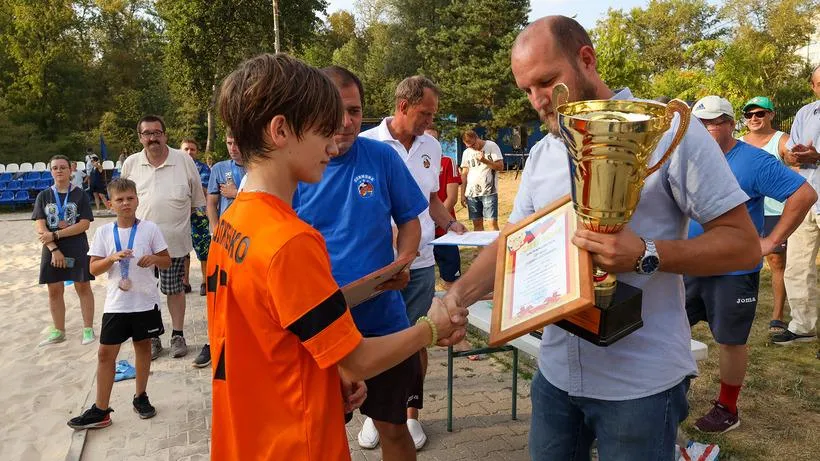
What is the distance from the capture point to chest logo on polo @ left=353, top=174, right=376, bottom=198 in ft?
9.22

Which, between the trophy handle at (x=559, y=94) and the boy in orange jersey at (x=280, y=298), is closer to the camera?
the boy in orange jersey at (x=280, y=298)

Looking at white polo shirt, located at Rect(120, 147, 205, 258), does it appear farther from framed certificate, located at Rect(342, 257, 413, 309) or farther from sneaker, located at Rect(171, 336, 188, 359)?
framed certificate, located at Rect(342, 257, 413, 309)

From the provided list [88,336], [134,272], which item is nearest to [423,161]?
[134,272]

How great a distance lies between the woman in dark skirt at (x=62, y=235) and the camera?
6.16 m

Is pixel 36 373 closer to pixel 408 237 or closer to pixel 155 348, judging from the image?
pixel 155 348

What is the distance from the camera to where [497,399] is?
15.7 feet

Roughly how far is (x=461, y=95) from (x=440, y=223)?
101 feet

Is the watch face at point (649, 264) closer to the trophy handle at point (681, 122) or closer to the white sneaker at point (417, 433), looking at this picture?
the trophy handle at point (681, 122)

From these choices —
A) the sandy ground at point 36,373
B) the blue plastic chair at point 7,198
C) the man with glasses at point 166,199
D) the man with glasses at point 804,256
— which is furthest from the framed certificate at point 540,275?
the blue plastic chair at point 7,198

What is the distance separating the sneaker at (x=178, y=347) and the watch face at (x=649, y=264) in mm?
5429

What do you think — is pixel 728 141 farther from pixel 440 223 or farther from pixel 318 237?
pixel 318 237

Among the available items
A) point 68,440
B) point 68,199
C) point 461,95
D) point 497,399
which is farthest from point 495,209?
point 461,95

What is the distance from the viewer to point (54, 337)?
6.41m

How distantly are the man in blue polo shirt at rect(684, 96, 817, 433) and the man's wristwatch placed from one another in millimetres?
2530
